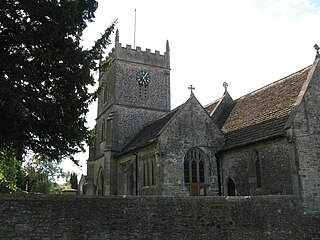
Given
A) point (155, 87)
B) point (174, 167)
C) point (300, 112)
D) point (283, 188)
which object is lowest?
point (283, 188)

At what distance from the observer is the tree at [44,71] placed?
12.1 metres

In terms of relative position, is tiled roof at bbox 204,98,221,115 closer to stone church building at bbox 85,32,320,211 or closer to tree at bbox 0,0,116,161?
stone church building at bbox 85,32,320,211

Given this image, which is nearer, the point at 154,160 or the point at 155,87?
the point at 154,160

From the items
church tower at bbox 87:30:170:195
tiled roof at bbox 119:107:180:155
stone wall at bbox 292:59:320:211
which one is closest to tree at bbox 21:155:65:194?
church tower at bbox 87:30:170:195

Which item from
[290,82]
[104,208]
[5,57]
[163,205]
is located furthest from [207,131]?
[5,57]

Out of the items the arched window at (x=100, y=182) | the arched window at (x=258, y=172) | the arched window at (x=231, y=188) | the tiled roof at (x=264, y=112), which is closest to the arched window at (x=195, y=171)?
the arched window at (x=231, y=188)

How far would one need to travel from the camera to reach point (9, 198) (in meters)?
10.7

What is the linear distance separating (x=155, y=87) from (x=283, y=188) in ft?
60.0

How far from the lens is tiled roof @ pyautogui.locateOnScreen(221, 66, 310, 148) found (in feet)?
61.9

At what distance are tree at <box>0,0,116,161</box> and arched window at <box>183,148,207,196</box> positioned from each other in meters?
9.27

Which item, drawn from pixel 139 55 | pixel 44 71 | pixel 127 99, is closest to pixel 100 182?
pixel 127 99

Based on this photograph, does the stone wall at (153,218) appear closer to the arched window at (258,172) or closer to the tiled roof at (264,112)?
the arched window at (258,172)

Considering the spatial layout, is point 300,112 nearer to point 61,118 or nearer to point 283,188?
point 283,188

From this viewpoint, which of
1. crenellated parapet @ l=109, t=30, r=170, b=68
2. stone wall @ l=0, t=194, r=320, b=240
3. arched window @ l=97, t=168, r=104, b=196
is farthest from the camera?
crenellated parapet @ l=109, t=30, r=170, b=68
